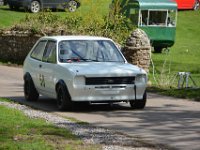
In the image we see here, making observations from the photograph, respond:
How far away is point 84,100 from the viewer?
1375 cm

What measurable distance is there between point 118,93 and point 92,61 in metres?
1.16

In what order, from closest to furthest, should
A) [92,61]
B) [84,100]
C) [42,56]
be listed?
1. [84,100]
2. [92,61]
3. [42,56]

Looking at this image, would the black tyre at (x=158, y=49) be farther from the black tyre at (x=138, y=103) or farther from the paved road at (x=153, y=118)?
the black tyre at (x=138, y=103)

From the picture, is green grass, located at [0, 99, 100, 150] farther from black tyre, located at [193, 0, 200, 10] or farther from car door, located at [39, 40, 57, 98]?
black tyre, located at [193, 0, 200, 10]

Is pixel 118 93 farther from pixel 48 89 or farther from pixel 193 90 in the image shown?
pixel 193 90

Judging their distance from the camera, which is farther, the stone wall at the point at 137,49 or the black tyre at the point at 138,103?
the stone wall at the point at 137,49

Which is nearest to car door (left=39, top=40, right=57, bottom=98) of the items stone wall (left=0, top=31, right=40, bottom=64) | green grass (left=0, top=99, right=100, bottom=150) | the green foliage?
green grass (left=0, top=99, right=100, bottom=150)

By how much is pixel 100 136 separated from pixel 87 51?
Answer: 4740mm

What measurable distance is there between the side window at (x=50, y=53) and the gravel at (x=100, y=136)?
2.19m

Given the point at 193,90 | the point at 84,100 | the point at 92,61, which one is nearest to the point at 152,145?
the point at 84,100

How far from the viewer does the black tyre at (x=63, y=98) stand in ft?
45.3

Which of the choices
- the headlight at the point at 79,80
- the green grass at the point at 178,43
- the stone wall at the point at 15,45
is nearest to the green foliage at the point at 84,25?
the stone wall at the point at 15,45

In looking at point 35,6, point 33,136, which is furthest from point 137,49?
point 35,6

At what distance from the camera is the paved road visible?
35.2ft
